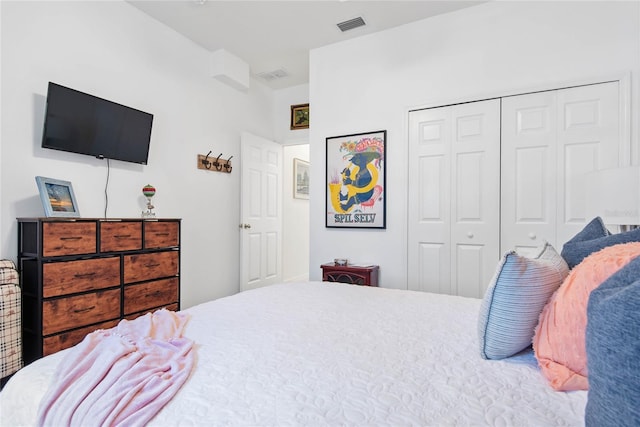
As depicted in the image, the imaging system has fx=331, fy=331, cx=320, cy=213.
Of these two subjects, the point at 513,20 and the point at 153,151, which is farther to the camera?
the point at 153,151

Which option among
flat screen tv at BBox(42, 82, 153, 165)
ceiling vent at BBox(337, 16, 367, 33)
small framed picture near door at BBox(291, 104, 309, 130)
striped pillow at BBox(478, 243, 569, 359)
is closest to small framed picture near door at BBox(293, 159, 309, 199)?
small framed picture near door at BBox(291, 104, 309, 130)

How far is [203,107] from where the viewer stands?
3.65 meters

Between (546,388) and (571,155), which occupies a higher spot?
(571,155)

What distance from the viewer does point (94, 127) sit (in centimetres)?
253

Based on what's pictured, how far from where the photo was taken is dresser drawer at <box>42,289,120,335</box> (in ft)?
6.50

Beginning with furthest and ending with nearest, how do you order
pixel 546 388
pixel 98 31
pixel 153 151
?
1. pixel 153 151
2. pixel 98 31
3. pixel 546 388

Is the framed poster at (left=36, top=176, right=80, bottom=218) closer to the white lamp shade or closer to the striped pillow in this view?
the striped pillow

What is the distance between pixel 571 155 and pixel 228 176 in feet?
11.0

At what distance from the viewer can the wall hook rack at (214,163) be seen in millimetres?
3627

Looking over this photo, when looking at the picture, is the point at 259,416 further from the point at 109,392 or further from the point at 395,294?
the point at 395,294

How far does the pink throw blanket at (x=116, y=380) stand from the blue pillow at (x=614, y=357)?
2.81 ft

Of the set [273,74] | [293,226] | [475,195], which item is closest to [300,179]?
[293,226]

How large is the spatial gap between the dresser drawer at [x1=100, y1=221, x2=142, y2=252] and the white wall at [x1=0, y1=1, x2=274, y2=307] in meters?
0.43

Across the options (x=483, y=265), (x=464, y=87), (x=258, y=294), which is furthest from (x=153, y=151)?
(x=483, y=265)
